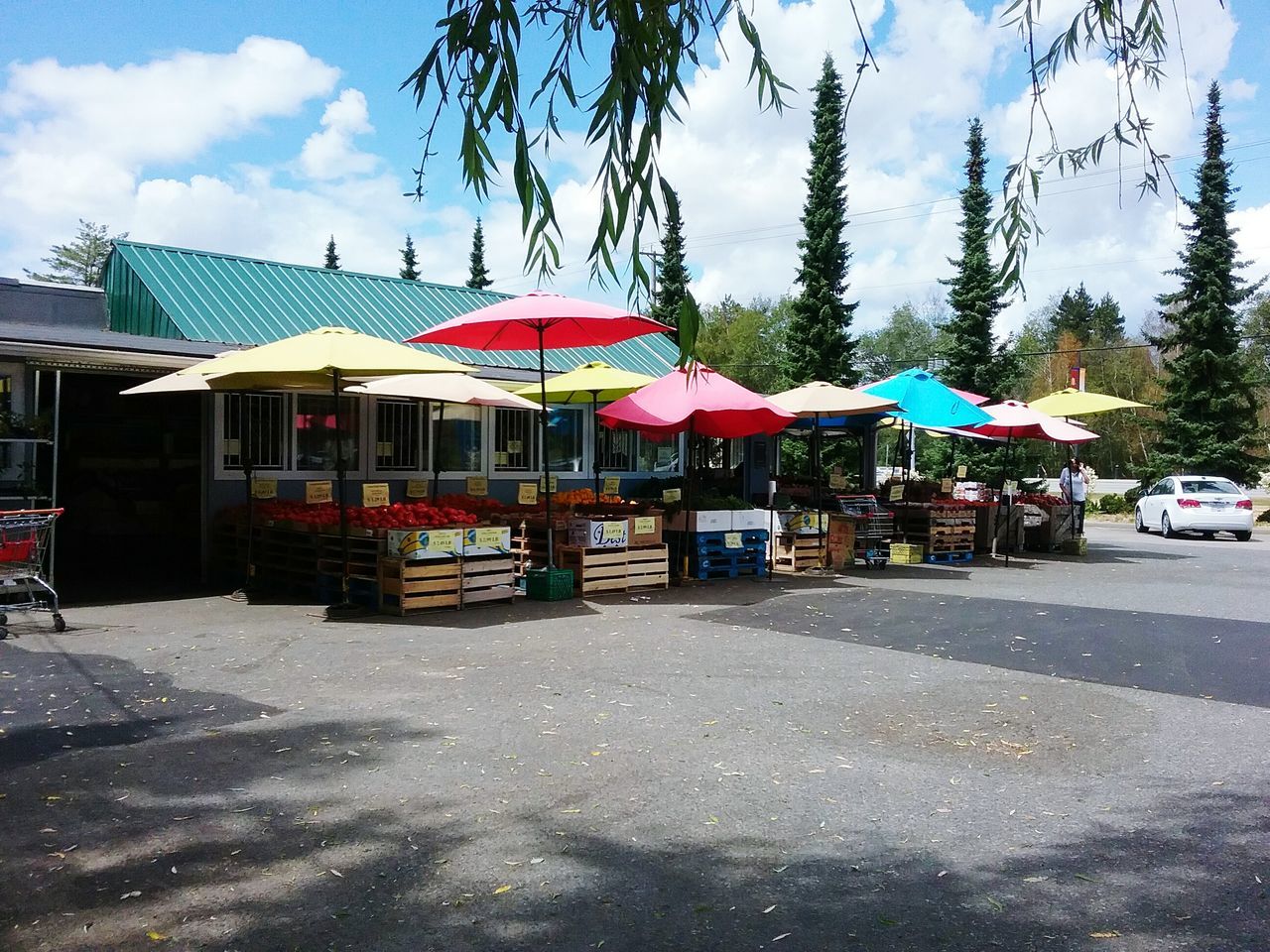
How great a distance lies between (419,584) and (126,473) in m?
10.2

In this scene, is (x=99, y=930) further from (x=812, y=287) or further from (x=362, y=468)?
(x=812, y=287)

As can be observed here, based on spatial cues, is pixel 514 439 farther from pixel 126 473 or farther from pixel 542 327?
pixel 126 473

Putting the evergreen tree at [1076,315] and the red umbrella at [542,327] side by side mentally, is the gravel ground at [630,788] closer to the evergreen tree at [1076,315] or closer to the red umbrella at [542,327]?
the red umbrella at [542,327]

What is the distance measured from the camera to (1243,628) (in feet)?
29.7

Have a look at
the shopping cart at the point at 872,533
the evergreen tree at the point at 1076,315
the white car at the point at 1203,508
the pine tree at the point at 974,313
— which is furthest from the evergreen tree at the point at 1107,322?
the shopping cart at the point at 872,533

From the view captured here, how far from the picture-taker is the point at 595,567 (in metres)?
11.1

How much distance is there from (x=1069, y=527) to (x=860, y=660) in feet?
41.1

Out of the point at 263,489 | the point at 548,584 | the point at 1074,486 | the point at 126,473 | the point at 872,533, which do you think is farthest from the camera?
the point at 1074,486

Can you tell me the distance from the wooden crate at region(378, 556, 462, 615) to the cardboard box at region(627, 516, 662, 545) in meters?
2.45

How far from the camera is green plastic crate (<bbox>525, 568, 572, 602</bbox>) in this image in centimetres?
1047

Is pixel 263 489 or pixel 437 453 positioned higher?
pixel 437 453

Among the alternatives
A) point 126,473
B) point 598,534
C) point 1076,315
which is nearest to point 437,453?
point 598,534

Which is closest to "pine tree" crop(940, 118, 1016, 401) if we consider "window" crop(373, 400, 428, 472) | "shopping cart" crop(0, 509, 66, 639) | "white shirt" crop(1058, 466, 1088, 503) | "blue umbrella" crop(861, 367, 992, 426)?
"white shirt" crop(1058, 466, 1088, 503)

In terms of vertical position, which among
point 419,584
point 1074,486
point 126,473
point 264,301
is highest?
point 264,301
